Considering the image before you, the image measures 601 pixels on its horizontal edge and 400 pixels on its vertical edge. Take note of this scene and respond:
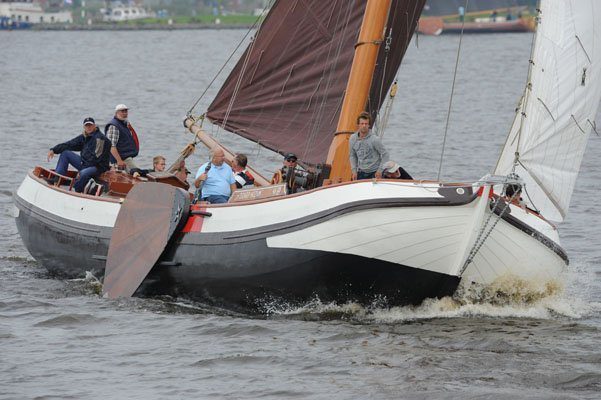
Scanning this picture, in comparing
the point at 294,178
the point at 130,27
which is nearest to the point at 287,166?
the point at 294,178

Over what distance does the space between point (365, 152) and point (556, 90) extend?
260cm

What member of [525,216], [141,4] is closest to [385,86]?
[525,216]

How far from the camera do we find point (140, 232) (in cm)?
1978

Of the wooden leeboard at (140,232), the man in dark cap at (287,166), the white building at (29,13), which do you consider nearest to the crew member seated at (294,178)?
the man in dark cap at (287,166)

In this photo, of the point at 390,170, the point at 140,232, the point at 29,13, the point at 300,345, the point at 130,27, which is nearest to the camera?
the point at 300,345

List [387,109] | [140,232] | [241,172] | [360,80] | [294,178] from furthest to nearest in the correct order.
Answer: [241,172] → [387,109] → [360,80] → [294,178] → [140,232]

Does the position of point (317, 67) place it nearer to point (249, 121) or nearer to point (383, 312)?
point (249, 121)

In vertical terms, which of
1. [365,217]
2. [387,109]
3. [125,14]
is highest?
[387,109]

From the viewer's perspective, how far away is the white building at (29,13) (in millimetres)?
178000

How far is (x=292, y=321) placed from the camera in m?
18.2

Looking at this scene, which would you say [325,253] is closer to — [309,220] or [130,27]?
[309,220]

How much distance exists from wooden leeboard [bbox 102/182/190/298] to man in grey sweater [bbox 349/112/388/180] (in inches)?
93.1

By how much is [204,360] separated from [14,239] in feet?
35.5

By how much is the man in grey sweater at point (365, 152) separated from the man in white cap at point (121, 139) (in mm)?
5002
